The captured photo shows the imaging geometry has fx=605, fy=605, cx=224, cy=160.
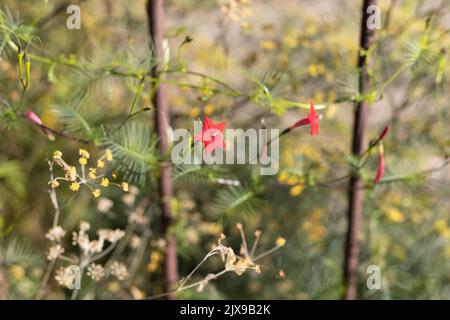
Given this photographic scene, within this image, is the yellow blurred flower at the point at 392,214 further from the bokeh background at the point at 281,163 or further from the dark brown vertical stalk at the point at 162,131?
the dark brown vertical stalk at the point at 162,131

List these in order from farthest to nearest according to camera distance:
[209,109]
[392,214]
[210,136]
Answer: [392,214]
[209,109]
[210,136]

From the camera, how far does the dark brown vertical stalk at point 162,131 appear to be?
1.34 meters

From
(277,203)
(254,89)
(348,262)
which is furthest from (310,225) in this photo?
(254,89)

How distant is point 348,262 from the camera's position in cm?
152

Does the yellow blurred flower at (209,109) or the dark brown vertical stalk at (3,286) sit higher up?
the yellow blurred flower at (209,109)

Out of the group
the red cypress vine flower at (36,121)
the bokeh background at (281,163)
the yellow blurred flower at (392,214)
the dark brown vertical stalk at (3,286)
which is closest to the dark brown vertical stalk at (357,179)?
the bokeh background at (281,163)

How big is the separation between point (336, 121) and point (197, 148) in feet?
2.41

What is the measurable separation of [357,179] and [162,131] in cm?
48

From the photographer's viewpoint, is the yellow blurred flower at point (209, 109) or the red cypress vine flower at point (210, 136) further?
the yellow blurred flower at point (209, 109)

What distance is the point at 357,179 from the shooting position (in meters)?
1.46

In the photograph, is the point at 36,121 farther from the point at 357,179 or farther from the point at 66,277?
the point at 357,179

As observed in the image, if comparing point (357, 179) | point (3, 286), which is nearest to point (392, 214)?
point (357, 179)

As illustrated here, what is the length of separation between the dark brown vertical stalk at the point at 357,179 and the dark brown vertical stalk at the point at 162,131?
43 cm

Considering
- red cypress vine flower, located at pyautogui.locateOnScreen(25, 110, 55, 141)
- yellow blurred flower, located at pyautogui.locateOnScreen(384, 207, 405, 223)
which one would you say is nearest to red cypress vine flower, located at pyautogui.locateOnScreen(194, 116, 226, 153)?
red cypress vine flower, located at pyautogui.locateOnScreen(25, 110, 55, 141)
